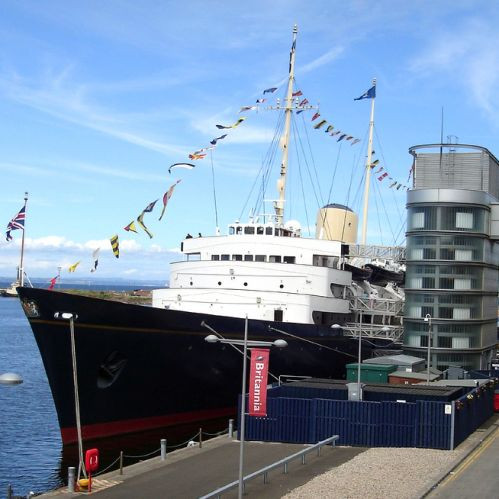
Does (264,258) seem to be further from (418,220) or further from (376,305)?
(376,305)

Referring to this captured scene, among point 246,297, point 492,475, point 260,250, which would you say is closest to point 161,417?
point 246,297

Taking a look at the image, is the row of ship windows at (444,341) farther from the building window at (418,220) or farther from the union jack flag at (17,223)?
the union jack flag at (17,223)

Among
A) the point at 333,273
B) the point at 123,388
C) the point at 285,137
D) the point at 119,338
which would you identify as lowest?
the point at 123,388

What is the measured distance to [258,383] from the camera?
74.1ft

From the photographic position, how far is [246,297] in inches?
1580

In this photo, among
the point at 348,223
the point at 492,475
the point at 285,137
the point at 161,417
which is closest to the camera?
the point at 492,475

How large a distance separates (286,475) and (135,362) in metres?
10.9

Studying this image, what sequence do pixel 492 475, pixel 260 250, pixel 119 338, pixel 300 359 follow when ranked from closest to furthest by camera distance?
pixel 492 475 < pixel 119 338 < pixel 300 359 < pixel 260 250

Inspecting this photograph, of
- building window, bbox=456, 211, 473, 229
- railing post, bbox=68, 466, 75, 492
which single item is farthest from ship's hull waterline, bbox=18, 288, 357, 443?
building window, bbox=456, 211, 473, 229

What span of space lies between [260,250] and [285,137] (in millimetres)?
7965

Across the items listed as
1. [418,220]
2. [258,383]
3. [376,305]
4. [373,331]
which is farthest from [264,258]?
[258,383]

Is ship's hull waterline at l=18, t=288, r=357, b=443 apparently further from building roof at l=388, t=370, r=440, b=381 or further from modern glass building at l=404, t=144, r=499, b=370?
modern glass building at l=404, t=144, r=499, b=370

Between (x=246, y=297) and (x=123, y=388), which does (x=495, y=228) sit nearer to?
(x=246, y=297)

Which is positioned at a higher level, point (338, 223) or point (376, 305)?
point (338, 223)
